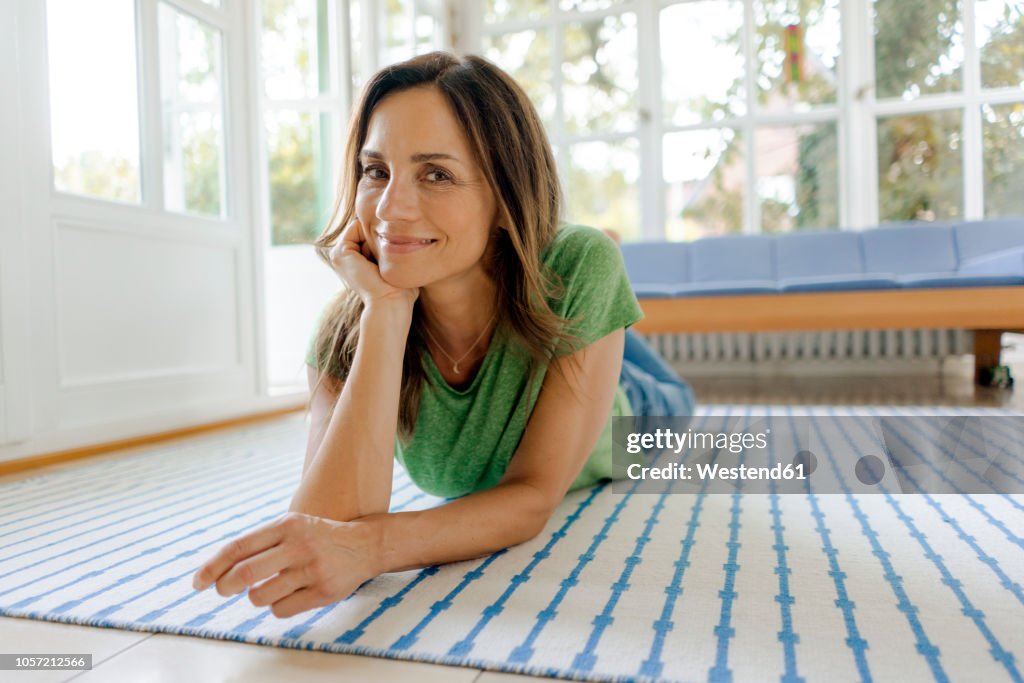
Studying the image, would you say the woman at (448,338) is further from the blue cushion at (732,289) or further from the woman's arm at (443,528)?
the blue cushion at (732,289)

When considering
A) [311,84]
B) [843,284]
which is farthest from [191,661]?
[311,84]

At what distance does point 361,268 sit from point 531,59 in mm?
4723

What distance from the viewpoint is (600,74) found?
523 cm

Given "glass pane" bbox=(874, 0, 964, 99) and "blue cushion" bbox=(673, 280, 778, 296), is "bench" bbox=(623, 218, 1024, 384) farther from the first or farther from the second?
"glass pane" bbox=(874, 0, 964, 99)

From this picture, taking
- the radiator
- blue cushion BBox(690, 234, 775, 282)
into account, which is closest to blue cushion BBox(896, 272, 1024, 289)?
blue cushion BBox(690, 234, 775, 282)

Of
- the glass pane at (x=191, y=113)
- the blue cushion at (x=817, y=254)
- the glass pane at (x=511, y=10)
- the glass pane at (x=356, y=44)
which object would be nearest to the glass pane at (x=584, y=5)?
the glass pane at (x=511, y=10)

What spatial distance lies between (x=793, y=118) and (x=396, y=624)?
4.78m

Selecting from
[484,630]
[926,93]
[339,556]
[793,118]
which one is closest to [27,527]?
[339,556]

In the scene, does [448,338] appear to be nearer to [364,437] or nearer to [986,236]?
[364,437]

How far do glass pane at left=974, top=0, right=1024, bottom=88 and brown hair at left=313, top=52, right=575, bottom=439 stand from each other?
447 centimetres

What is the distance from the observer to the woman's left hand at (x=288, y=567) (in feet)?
2.42

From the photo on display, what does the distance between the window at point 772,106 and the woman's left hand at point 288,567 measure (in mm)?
4439

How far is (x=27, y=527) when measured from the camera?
1.34m

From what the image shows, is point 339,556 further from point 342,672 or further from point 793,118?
point 793,118
